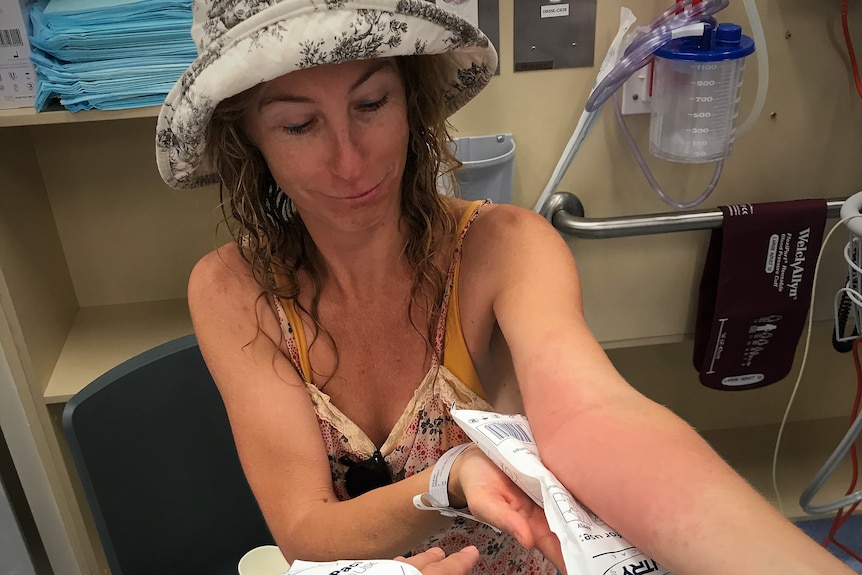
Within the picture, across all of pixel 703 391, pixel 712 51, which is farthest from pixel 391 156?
pixel 703 391

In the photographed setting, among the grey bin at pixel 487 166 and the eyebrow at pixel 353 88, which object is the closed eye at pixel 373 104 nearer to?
the eyebrow at pixel 353 88

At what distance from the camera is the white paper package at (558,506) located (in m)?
0.51

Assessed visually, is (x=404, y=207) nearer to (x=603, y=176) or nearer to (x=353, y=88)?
(x=353, y=88)

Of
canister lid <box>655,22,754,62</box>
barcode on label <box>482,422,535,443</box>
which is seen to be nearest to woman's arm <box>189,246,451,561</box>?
barcode on label <box>482,422,535,443</box>

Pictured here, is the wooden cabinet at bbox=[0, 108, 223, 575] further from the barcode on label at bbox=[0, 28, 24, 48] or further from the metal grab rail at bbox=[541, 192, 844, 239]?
the metal grab rail at bbox=[541, 192, 844, 239]

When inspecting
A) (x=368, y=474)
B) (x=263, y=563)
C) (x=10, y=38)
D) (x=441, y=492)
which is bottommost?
(x=263, y=563)

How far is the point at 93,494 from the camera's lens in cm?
107

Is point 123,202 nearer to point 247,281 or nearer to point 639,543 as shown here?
point 247,281

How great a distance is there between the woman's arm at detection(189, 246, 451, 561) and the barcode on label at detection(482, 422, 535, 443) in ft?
0.40

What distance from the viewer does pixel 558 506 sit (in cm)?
56

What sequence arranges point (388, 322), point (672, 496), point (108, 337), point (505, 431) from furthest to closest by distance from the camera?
point (108, 337)
point (388, 322)
point (505, 431)
point (672, 496)

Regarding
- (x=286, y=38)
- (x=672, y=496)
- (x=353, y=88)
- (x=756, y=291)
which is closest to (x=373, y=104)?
(x=353, y=88)

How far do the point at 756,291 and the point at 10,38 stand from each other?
1422 mm

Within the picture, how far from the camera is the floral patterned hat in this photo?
0.63 m
